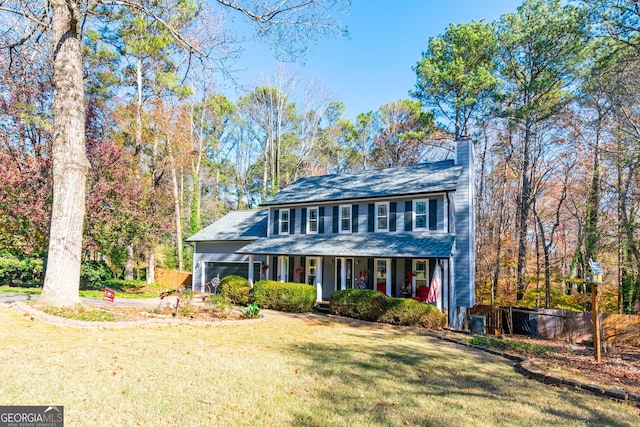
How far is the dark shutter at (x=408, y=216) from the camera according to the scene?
1538 cm

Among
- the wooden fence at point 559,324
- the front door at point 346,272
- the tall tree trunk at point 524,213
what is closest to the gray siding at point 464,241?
the wooden fence at point 559,324

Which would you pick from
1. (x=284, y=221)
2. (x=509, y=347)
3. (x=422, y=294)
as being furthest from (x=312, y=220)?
(x=509, y=347)

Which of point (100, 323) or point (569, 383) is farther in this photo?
point (100, 323)

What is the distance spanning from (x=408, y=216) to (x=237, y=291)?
7981 millimetres

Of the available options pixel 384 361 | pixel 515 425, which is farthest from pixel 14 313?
pixel 515 425

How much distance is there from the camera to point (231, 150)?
3491cm

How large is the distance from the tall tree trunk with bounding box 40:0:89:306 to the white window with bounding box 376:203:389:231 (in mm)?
11312

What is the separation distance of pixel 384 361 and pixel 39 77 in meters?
20.5

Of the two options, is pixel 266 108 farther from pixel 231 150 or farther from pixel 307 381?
pixel 307 381

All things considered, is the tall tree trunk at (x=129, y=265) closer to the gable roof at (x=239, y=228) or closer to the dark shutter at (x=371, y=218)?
the gable roof at (x=239, y=228)

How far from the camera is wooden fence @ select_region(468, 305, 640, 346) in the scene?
12312 mm

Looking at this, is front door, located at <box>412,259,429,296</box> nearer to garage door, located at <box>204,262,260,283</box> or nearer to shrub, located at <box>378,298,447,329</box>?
shrub, located at <box>378,298,447,329</box>

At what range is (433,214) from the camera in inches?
588

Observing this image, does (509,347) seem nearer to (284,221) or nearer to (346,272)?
(346,272)
